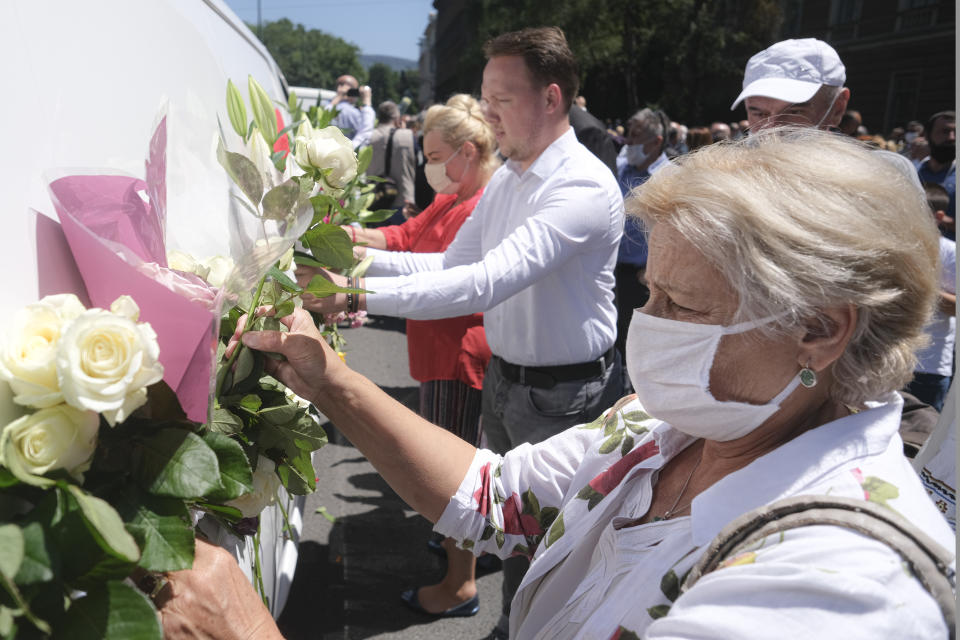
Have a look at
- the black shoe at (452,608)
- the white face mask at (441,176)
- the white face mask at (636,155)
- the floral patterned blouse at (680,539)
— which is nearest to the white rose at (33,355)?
the floral patterned blouse at (680,539)

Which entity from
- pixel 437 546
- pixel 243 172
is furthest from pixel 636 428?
pixel 437 546

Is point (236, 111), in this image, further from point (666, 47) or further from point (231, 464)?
point (666, 47)

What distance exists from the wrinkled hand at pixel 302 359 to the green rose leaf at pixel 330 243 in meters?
0.13

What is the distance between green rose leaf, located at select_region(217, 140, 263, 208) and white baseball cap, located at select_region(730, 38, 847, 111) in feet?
7.09

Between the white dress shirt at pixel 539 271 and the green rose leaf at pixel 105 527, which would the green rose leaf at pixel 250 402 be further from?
the white dress shirt at pixel 539 271

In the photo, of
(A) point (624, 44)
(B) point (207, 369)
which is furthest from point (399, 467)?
(A) point (624, 44)

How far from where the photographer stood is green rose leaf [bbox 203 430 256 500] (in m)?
0.97

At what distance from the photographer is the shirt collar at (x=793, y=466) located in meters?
1.17

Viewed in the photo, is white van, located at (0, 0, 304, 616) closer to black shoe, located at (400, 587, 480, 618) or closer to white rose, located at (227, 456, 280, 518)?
white rose, located at (227, 456, 280, 518)

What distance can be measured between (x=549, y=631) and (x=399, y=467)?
18.1 inches

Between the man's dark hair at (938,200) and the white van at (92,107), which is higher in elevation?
the white van at (92,107)

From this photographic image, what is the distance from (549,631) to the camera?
56.7 inches

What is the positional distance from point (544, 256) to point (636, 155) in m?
3.80

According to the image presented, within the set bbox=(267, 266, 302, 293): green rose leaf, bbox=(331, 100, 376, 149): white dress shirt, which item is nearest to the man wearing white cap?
bbox=(267, 266, 302, 293): green rose leaf
